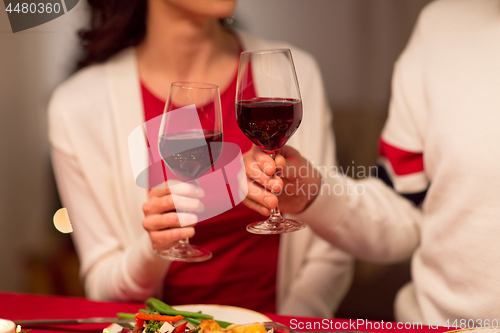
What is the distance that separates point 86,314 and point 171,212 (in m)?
0.19

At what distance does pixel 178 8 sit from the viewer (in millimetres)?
618

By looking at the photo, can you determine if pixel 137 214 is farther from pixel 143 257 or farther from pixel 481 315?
pixel 481 315

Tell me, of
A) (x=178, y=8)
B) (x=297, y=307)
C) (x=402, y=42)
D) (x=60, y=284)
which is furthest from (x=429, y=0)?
(x=60, y=284)

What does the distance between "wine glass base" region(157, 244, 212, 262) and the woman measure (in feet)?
0.52

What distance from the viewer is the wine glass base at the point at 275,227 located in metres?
0.42

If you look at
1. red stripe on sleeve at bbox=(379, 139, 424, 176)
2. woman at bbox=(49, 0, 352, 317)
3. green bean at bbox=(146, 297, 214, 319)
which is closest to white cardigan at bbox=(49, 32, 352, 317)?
woman at bbox=(49, 0, 352, 317)

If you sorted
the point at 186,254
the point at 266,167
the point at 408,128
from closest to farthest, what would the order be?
the point at 266,167 → the point at 186,254 → the point at 408,128

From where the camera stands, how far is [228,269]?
2.46 ft

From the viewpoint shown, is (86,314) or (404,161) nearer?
(86,314)

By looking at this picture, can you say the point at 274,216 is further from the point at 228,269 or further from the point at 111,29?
the point at 111,29

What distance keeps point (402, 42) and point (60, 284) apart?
2.73 ft

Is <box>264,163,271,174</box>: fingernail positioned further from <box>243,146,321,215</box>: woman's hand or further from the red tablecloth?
the red tablecloth

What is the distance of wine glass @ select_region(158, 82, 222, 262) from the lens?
456 millimetres

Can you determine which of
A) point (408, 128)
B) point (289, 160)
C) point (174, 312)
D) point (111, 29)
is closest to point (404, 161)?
point (408, 128)
